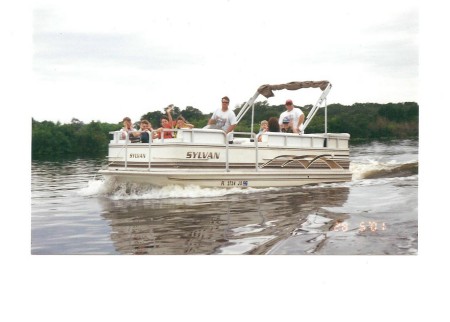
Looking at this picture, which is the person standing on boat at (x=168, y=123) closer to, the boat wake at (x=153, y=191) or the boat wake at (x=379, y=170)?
the boat wake at (x=153, y=191)

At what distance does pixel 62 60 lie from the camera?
9.39 meters

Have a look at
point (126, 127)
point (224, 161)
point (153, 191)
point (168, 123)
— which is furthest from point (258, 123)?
point (153, 191)

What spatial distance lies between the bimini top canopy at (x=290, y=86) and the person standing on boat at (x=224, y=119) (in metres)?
1.42

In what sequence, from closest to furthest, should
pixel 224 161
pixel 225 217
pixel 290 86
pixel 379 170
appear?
pixel 225 217
pixel 224 161
pixel 290 86
pixel 379 170

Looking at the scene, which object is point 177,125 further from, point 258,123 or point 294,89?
point 294,89

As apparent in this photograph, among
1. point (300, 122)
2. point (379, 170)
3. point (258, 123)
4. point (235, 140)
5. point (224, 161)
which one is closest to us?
point (224, 161)

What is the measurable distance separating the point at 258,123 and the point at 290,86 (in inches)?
41.5

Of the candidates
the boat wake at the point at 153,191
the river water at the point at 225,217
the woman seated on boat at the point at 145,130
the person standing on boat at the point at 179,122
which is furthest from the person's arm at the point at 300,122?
the woman seated on boat at the point at 145,130

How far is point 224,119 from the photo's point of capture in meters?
11.9

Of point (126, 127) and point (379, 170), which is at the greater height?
point (126, 127)

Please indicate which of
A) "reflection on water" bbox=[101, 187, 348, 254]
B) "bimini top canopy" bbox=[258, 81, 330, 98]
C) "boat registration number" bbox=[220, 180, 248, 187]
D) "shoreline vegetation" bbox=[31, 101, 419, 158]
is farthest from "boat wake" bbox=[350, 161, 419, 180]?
"boat registration number" bbox=[220, 180, 248, 187]

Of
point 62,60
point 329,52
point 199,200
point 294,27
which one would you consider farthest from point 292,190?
point 62,60

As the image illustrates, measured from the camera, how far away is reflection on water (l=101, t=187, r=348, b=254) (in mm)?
7715
